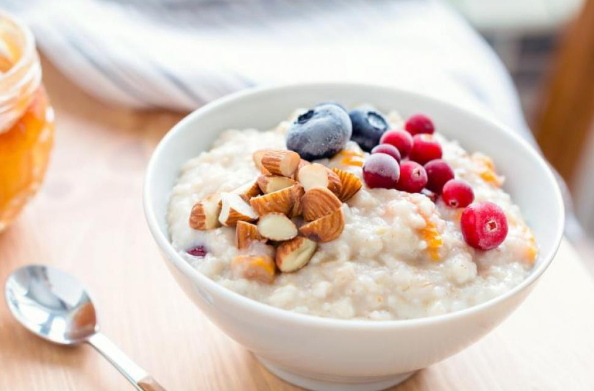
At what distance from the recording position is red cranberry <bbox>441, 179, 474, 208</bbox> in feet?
4.31

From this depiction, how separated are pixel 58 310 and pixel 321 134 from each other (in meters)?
0.64

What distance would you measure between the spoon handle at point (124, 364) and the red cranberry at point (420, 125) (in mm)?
733

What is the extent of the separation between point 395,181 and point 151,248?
2.15 ft

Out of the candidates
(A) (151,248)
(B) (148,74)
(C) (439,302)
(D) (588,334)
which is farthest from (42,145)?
(D) (588,334)

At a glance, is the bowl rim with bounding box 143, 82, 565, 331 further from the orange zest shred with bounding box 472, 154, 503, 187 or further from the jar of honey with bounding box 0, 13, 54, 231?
the jar of honey with bounding box 0, 13, 54, 231

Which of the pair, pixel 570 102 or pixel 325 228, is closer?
pixel 325 228

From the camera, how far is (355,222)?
1243 millimetres

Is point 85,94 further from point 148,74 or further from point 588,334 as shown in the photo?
point 588,334

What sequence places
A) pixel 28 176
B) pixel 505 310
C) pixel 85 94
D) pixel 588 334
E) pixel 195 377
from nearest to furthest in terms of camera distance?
1. pixel 505 310
2. pixel 195 377
3. pixel 588 334
4. pixel 28 176
5. pixel 85 94

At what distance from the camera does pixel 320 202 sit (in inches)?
47.5

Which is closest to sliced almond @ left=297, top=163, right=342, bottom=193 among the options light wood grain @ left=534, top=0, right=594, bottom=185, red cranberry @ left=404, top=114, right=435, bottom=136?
red cranberry @ left=404, top=114, right=435, bottom=136

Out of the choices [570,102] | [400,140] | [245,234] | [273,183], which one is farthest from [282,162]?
[570,102]

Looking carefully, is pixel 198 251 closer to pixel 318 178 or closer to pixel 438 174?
pixel 318 178

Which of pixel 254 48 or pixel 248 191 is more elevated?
pixel 248 191
